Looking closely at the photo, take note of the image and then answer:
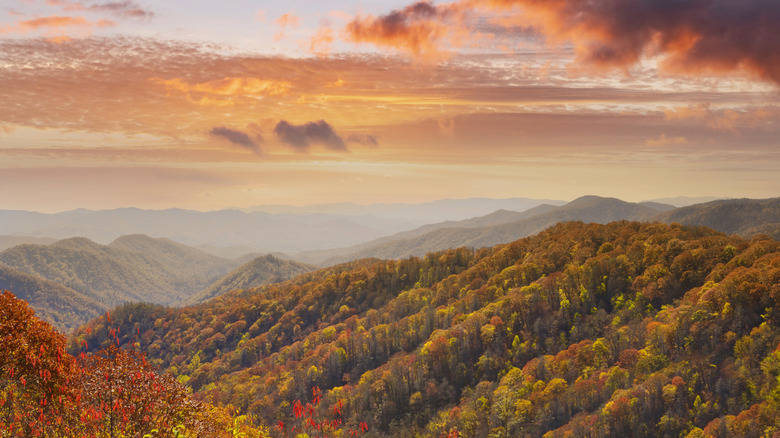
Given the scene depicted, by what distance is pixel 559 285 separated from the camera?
186500mm

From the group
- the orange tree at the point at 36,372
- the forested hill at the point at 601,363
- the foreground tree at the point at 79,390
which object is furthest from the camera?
the forested hill at the point at 601,363

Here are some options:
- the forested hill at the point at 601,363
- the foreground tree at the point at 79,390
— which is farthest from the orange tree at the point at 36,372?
the forested hill at the point at 601,363

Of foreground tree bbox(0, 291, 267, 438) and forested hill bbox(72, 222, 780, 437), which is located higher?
foreground tree bbox(0, 291, 267, 438)

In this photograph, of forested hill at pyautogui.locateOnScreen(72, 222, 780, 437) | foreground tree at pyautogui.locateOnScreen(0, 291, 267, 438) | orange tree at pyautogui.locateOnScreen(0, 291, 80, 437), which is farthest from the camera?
forested hill at pyautogui.locateOnScreen(72, 222, 780, 437)

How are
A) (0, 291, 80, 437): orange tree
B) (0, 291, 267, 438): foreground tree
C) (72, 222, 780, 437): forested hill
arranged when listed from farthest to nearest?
(72, 222, 780, 437): forested hill
(0, 291, 80, 437): orange tree
(0, 291, 267, 438): foreground tree

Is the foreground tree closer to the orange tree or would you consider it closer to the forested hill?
the orange tree

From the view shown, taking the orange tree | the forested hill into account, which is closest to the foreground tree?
the orange tree

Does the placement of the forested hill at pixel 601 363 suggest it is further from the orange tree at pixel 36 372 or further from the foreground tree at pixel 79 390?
the orange tree at pixel 36 372

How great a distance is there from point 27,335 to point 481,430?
378 ft

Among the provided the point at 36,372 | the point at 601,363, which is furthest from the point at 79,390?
the point at 601,363

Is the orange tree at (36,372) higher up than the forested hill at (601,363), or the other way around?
the orange tree at (36,372)

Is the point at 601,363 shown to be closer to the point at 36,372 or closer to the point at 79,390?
the point at 79,390

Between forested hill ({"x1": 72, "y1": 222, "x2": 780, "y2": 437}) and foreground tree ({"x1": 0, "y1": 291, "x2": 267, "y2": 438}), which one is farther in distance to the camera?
forested hill ({"x1": 72, "y1": 222, "x2": 780, "y2": 437})

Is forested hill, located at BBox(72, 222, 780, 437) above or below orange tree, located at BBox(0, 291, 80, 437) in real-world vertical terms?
below
